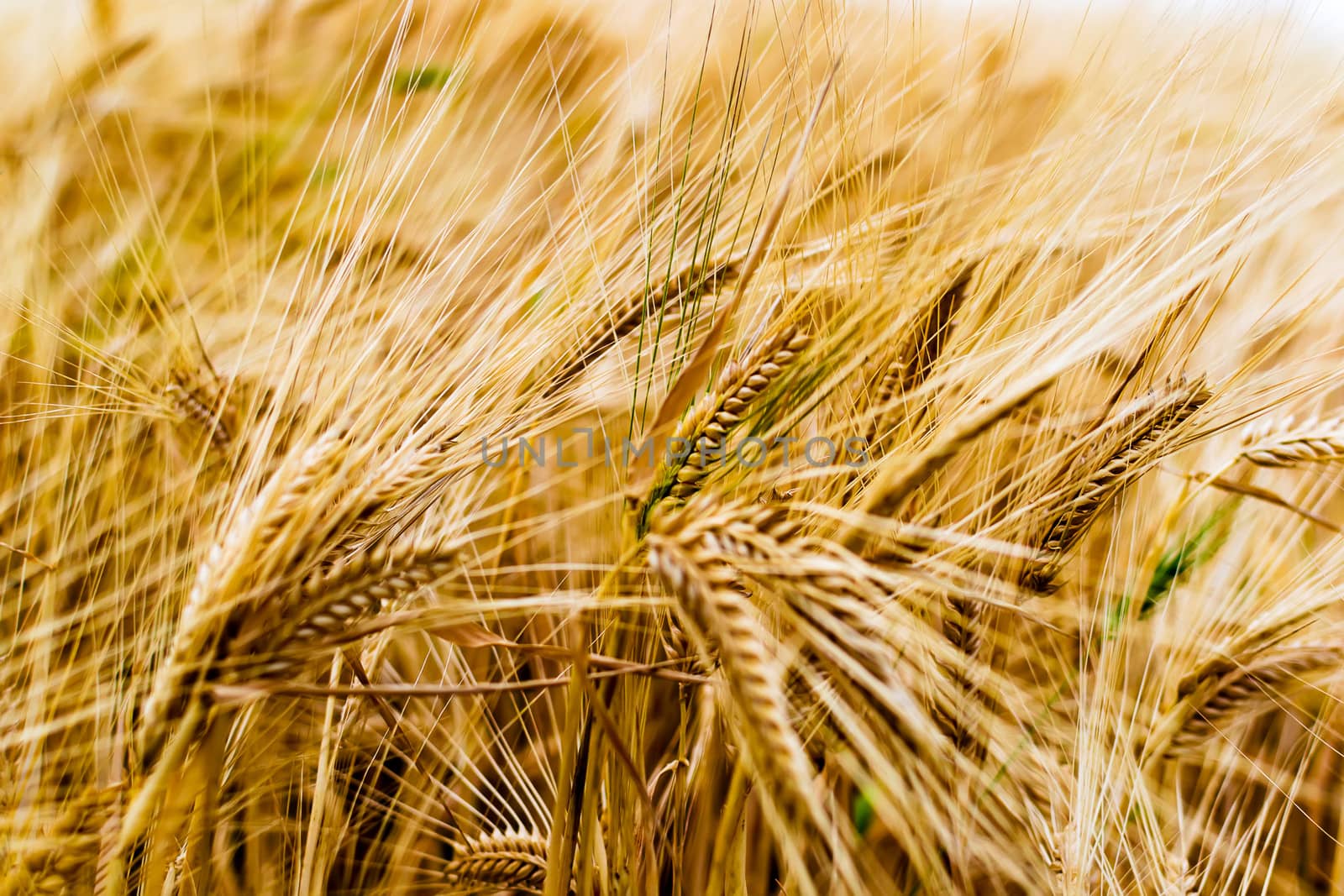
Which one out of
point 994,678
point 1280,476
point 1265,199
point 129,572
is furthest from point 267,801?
point 1280,476

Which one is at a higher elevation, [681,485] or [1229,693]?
[681,485]

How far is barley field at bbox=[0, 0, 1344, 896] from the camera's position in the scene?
34 centimetres

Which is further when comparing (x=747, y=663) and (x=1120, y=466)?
(x=1120, y=466)

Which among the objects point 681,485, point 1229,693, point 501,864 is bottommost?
point 501,864

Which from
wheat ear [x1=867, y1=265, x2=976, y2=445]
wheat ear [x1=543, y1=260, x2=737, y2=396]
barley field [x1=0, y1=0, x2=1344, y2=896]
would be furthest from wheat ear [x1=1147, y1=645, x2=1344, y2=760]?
wheat ear [x1=543, y1=260, x2=737, y2=396]

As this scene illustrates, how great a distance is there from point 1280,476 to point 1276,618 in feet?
0.81

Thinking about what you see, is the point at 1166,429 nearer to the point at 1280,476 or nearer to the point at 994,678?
→ the point at 994,678

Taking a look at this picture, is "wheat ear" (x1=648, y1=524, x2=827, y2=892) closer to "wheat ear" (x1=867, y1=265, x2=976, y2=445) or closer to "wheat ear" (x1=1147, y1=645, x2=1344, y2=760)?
"wheat ear" (x1=867, y1=265, x2=976, y2=445)

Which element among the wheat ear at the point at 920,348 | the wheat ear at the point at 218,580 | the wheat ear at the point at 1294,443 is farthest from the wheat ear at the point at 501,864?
the wheat ear at the point at 1294,443

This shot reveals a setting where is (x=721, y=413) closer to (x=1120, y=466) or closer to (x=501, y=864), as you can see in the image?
(x=1120, y=466)

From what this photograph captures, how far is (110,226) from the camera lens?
0.70 meters

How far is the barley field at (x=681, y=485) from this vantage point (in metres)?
0.34

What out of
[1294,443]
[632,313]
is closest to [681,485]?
[632,313]

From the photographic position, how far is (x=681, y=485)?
37cm
